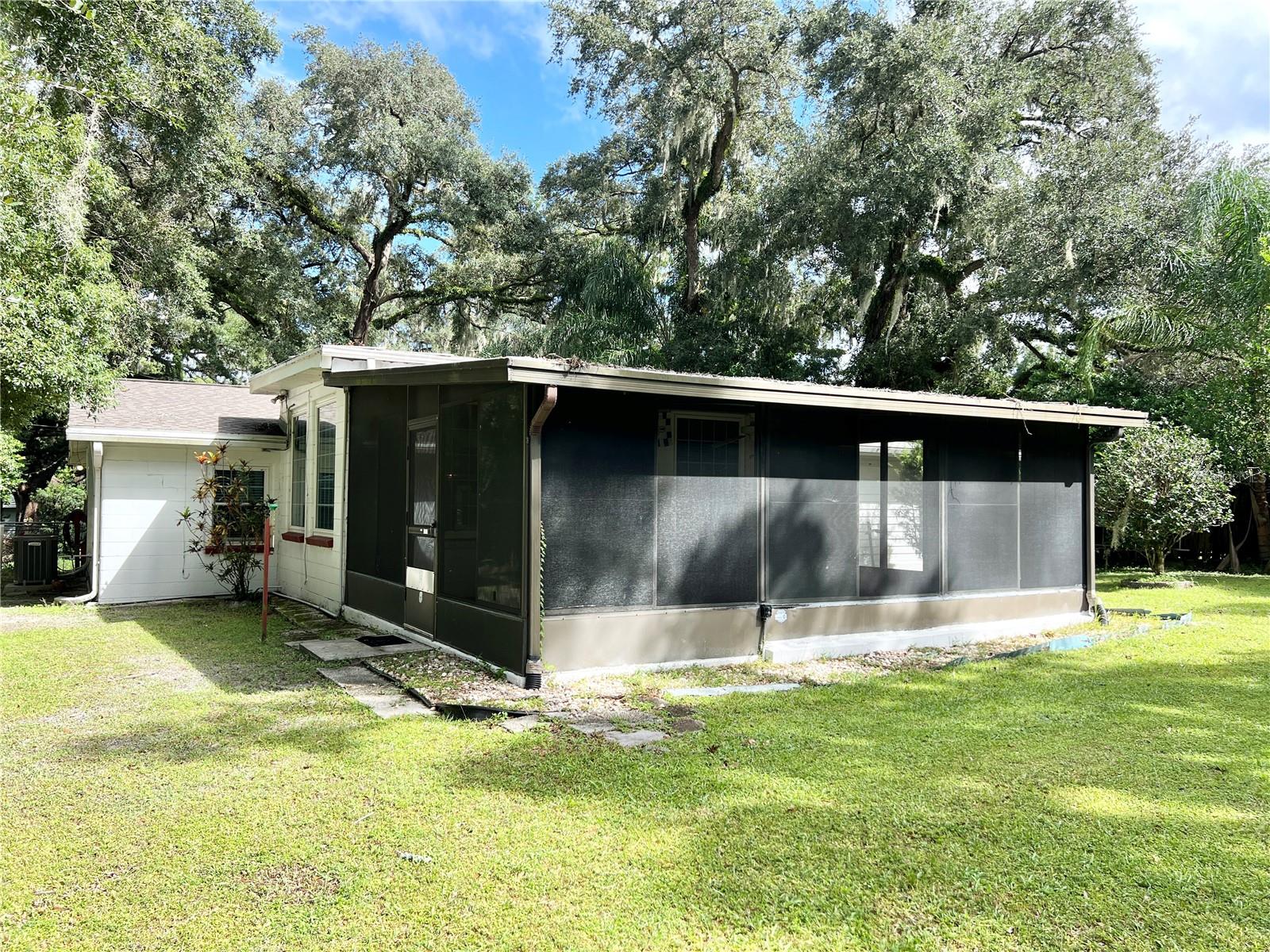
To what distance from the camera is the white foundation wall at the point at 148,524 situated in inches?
397

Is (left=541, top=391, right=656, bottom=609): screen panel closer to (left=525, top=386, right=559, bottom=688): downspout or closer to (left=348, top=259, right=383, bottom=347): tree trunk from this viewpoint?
(left=525, top=386, right=559, bottom=688): downspout

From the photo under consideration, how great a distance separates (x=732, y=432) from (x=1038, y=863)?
13.6 ft

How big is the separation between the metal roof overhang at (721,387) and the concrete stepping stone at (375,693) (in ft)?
7.28

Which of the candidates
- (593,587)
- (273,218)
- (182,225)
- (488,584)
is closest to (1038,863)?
(593,587)

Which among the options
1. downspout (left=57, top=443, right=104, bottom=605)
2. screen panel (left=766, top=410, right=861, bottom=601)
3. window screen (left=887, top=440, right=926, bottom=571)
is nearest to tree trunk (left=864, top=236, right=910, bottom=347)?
window screen (left=887, top=440, right=926, bottom=571)

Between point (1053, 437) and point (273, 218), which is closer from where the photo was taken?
point (1053, 437)

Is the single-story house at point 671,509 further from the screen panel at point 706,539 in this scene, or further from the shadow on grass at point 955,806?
the shadow on grass at point 955,806

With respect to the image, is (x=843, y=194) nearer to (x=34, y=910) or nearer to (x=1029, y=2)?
(x=1029, y=2)

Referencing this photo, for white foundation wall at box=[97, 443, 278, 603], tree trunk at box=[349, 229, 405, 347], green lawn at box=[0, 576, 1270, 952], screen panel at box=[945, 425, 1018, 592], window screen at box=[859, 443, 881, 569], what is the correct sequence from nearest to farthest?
green lawn at box=[0, 576, 1270, 952]
window screen at box=[859, 443, 881, 569]
screen panel at box=[945, 425, 1018, 592]
white foundation wall at box=[97, 443, 278, 603]
tree trunk at box=[349, 229, 405, 347]

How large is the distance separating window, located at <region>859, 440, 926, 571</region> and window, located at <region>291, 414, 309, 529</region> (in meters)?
6.62

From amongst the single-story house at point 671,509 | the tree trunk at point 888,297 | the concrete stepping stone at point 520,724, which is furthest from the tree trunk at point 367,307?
the concrete stepping stone at point 520,724

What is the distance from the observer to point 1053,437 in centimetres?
852

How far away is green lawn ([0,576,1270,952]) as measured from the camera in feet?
8.71

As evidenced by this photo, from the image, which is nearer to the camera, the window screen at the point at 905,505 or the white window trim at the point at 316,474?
the window screen at the point at 905,505
